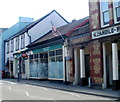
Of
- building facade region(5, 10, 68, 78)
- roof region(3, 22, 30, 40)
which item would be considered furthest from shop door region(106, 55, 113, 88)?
roof region(3, 22, 30, 40)

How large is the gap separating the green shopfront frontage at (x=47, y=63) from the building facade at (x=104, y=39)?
234 inches

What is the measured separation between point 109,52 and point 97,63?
214 centimetres

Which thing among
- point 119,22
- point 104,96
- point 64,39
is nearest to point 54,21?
point 64,39

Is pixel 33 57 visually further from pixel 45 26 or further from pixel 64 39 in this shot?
pixel 64 39

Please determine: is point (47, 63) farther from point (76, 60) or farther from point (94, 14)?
point (94, 14)

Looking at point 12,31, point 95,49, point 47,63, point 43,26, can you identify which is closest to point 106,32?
point 95,49

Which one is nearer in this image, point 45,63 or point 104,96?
point 104,96

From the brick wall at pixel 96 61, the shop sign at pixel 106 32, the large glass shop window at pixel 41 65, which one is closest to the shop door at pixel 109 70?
the brick wall at pixel 96 61

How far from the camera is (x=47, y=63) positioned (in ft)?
96.6

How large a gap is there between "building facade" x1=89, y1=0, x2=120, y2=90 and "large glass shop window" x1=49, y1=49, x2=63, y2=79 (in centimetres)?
603

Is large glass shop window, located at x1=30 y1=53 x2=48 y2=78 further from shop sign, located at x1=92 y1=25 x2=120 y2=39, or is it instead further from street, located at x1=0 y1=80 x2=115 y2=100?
shop sign, located at x1=92 y1=25 x2=120 y2=39

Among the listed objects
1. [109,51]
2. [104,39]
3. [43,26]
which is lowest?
[109,51]

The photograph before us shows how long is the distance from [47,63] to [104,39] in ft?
43.7

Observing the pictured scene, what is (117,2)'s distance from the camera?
16812 millimetres
